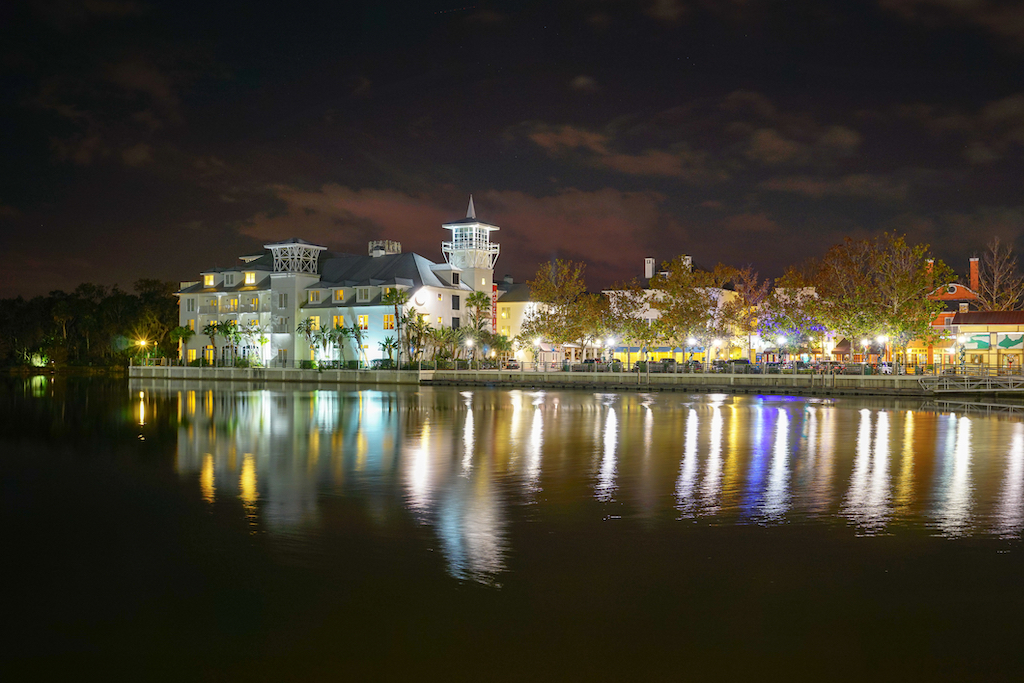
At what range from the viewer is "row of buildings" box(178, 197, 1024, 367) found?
81.2 m

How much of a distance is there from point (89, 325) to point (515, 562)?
383 ft

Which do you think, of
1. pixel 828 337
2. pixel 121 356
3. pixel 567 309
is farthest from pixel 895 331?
A: pixel 121 356

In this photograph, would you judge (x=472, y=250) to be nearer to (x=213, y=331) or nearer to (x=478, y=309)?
(x=478, y=309)

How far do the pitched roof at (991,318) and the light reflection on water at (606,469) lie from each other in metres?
21.4

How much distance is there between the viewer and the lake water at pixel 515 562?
310 inches

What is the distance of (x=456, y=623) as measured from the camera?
28.2ft

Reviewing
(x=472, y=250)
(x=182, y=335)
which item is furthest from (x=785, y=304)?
(x=182, y=335)

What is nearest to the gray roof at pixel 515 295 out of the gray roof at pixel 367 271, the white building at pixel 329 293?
the white building at pixel 329 293

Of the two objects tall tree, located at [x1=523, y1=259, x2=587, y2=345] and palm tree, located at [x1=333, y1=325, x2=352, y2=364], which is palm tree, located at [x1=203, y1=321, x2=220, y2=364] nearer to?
palm tree, located at [x1=333, y1=325, x2=352, y2=364]

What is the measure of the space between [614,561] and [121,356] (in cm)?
11114

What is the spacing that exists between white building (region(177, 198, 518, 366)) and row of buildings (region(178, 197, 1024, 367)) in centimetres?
10

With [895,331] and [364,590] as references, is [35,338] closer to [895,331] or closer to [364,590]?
[895,331]

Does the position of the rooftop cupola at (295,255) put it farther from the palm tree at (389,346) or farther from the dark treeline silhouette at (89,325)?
the dark treeline silhouette at (89,325)

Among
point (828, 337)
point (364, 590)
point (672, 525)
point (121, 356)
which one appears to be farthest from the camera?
point (121, 356)
